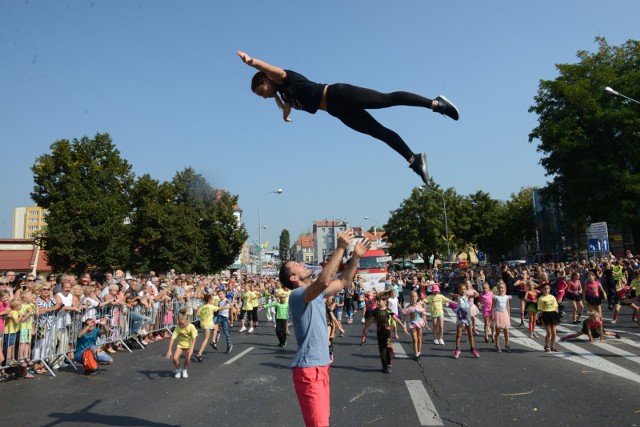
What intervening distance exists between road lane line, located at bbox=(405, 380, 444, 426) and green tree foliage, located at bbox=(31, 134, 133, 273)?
24.1 metres

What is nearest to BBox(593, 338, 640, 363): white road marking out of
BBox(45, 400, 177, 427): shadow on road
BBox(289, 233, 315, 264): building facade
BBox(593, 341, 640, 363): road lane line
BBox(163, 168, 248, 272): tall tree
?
BBox(593, 341, 640, 363): road lane line

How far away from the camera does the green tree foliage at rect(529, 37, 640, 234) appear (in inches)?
1096

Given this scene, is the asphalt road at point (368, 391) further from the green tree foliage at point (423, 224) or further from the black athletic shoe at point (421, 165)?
the green tree foliage at point (423, 224)

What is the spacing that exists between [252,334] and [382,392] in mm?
9431

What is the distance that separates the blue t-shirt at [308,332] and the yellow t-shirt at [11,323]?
289 inches

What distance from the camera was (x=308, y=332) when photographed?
4.08 m

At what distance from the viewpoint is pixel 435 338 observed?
13328mm

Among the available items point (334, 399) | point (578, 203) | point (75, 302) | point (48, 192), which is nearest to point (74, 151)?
point (48, 192)

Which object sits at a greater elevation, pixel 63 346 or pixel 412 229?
pixel 412 229

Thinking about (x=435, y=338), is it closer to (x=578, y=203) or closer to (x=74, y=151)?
(x=578, y=203)

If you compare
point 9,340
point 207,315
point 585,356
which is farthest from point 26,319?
point 585,356

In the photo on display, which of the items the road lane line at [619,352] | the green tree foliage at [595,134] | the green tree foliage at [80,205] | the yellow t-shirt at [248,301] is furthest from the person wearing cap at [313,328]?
the green tree foliage at [595,134]

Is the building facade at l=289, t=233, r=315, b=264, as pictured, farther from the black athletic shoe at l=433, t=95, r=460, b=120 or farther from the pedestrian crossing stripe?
the black athletic shoe at l=433, t=95, r=460, b=120

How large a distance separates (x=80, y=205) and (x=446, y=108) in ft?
89.4
